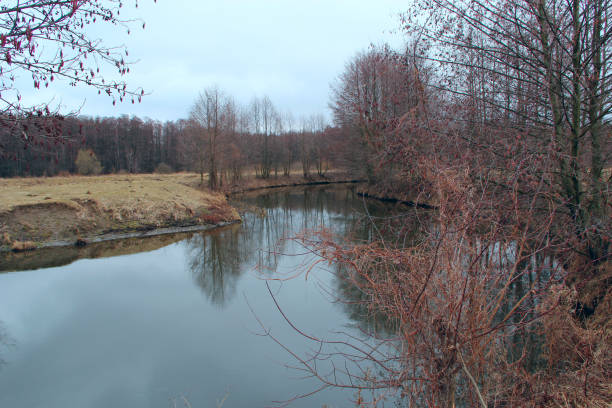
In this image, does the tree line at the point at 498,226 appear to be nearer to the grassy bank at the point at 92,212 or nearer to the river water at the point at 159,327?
the river water at the point at 159,327

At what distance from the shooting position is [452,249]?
3.30 metres

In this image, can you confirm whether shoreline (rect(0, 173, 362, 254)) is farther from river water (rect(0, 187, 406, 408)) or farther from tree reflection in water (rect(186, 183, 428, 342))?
tree reflection in water (rect(186, 183, 428, 342))

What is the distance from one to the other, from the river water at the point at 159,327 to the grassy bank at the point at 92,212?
149 cm

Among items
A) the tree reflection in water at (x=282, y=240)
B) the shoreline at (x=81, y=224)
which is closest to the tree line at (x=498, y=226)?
the tree reflection in water at (x=282, y=240)

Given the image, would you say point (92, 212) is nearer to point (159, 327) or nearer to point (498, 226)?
point (159, 327)

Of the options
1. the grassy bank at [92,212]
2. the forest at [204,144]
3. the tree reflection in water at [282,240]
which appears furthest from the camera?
the forest at [204,144]

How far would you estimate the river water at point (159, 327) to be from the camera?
544cm

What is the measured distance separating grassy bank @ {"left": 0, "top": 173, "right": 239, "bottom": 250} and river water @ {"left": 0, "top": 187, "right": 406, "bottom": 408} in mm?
1490

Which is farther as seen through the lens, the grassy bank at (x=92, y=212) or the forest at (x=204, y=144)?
the forest at (x=204, y=144)

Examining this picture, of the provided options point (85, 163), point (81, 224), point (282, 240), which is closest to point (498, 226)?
point (282, 240)

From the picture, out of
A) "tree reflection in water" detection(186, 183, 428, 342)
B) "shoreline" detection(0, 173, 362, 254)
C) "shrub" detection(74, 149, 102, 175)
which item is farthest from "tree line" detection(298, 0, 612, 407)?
"shrub" detection(74, 149, 102, 175)

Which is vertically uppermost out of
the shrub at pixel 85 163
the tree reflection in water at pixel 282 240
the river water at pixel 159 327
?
the shrub at pixel 85 163

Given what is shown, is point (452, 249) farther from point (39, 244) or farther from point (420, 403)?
point (39, 244)

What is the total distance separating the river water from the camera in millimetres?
5441
